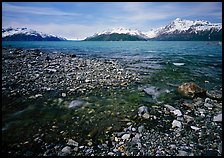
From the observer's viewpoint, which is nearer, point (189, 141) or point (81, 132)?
point (189, 141)

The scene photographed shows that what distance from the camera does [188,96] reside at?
10180 millimetres

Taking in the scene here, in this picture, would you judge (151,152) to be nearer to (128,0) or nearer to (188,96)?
(128,0)

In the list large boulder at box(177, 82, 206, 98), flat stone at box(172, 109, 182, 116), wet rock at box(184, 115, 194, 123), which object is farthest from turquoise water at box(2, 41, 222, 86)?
wet rock at box(184, 115, 194, 123)

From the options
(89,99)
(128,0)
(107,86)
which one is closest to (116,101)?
(89,99)

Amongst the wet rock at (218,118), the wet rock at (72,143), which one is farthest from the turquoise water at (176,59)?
the wet rock at (72,143)

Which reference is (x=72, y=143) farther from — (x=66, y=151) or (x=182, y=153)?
(x=182, y=153)

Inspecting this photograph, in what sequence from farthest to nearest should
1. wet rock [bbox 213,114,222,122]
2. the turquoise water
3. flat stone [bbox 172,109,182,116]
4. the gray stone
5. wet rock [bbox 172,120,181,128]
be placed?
the turquoise water, the gray stone, flat stone [bbox 172,109,182,116], wet rock [bbox 213,114,222,122], wet rock [bbox 172,120,181,128]

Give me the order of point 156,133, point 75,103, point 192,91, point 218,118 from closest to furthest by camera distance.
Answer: point 156,133 → point 218,118 → point 75,103 → point 192,91

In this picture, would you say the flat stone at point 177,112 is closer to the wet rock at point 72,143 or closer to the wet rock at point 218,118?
the wet rock at point 218,118

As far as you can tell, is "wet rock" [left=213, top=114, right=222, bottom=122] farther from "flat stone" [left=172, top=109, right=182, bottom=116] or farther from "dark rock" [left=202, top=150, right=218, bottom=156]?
"dark rock" [left=202, top=150, right=218, bottom=156]

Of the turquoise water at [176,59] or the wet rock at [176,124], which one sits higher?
the turquoise water at [176,59]

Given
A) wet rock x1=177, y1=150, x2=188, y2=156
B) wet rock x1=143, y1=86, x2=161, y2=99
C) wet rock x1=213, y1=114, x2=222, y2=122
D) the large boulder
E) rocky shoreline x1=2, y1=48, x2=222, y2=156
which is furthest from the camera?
wet rock x1=143, y1=86, x2=161, y2=99

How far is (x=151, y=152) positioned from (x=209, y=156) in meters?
1.64

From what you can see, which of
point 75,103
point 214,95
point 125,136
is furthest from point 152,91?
point 125,136
